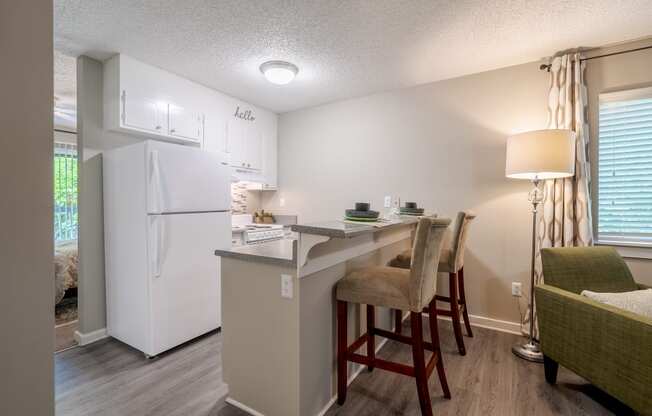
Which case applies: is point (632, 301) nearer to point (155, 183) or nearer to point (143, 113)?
point (155, 183)

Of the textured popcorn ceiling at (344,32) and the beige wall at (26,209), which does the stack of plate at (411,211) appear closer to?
the textured popcorn ceiling at (344,32)

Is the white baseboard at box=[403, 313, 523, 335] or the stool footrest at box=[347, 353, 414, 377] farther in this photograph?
the white baseboard at box=[403, 313, 523, 335]

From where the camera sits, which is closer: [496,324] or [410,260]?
[410,260]

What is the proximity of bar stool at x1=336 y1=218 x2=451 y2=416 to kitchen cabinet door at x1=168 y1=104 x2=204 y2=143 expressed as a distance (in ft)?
7.53

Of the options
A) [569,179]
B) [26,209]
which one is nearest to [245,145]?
[26,209]

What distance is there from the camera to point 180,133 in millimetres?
2922

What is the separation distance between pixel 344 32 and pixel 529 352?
9.30 feet

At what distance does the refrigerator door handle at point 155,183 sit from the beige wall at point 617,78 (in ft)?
11.6

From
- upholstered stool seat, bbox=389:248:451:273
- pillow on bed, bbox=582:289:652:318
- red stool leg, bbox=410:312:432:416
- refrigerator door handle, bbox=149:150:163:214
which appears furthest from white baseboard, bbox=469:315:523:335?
refrigerator door handle, bbox=149:150:163:214

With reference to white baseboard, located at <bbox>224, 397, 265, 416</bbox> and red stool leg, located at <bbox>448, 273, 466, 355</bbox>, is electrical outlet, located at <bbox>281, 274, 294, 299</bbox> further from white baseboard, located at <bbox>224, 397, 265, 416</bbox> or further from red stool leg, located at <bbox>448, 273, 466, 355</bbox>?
red stool leg, located at <bbox>448, 273, 466, 355</bbox>

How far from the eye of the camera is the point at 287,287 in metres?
1.48

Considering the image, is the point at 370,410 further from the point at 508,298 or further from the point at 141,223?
the point at 141,223

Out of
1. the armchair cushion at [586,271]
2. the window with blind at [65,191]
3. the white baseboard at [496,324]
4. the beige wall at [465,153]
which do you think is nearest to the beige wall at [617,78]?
the beige wall at [465,153]

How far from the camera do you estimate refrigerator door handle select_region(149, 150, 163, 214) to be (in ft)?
7.22
